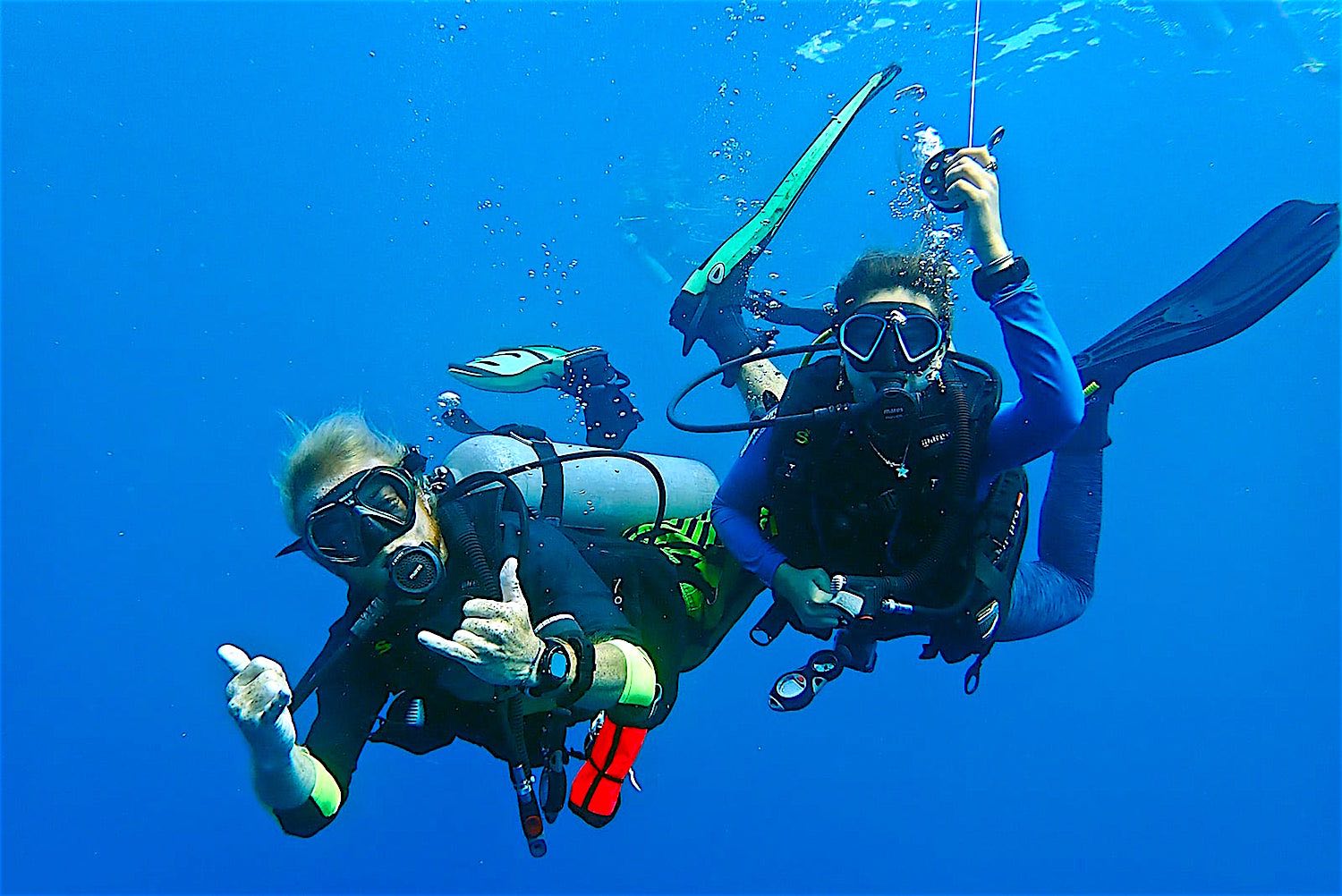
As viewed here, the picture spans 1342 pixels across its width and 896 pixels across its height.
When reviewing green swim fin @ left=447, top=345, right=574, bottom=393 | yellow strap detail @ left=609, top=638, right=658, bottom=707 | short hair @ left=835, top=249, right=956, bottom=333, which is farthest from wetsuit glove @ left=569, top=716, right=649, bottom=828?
green swim fin @ left=447, top=345, right=574, bottom=393

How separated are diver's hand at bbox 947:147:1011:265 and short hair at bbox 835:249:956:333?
0.41 meters

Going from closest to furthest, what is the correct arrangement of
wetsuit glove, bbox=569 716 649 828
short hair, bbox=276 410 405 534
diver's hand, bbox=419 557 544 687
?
diver's hand, bbox=419 557 544 687, short hair, bbox=276 410 405 534, wetsuit glove, bbox=569 716 649 828

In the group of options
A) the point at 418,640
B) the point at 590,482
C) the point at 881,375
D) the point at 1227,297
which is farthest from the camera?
the point at 1227,297

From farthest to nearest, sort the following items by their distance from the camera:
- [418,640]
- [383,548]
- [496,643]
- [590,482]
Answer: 1. [590,482]
2. [383,548]
3. [418,640]
4. [496,643]

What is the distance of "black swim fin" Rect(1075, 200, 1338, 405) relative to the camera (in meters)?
4.79

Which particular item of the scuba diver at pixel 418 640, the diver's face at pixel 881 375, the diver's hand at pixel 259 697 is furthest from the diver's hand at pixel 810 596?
the diver's hand at pixel 259 697

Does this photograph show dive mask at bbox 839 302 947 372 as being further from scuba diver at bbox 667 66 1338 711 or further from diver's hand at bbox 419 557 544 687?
diver's hand at bbox 419 557 544 687

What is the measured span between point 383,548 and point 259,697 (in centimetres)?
71

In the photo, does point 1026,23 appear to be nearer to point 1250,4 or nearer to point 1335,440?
point 1250,4

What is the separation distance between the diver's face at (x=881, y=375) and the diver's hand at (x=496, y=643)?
176cm

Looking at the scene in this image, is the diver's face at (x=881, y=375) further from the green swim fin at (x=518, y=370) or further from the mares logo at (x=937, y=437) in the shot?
the green swim fin at (x=518, y=370)

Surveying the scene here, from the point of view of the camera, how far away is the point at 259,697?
2488mm

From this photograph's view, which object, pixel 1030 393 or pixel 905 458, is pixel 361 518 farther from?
pixel 1030 393

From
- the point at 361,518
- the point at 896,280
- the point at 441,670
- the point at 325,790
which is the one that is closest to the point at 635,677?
the point at 441,670
